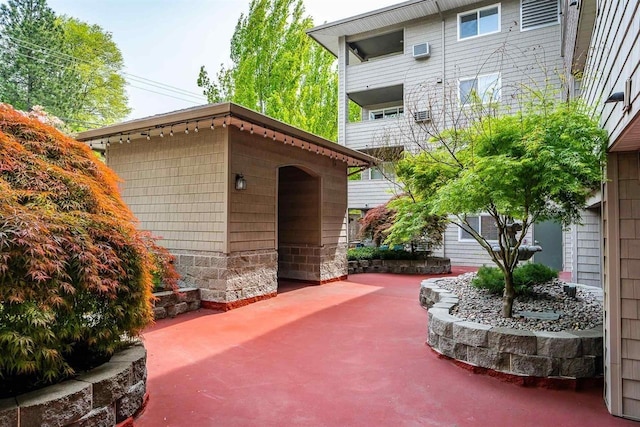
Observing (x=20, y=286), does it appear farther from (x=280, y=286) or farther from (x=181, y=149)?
(x=280, y=286)

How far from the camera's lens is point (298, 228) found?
891cm

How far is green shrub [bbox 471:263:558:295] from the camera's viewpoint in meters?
5.52

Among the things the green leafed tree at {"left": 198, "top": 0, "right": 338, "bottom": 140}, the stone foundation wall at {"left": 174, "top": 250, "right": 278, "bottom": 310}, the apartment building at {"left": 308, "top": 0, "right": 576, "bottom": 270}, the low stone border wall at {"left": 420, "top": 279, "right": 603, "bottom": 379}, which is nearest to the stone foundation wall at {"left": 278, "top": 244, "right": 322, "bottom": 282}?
the stone foundation wall at {"left": 174, "top": 250, "right": 278, "bottom": 310}

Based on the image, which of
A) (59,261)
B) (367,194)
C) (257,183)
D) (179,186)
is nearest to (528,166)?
(59,261)

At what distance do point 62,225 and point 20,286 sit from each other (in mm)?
507

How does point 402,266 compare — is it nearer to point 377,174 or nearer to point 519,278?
point 377,174

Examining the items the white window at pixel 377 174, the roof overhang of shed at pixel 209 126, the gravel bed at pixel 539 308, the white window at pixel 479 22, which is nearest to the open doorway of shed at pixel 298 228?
the roof overhang of shed at pixel 209 126

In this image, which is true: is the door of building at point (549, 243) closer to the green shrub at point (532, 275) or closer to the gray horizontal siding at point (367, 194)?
the gray horizontal siding at point (367, 194)

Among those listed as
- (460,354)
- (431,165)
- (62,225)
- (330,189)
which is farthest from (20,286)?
(330,189)

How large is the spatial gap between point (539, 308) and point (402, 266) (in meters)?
6.26

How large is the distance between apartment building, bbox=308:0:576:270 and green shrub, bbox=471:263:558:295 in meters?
5.05

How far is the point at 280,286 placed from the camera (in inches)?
328

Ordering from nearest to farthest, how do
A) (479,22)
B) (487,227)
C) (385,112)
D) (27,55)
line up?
(487,227)
(479,22)
(385,112)
(27,55)

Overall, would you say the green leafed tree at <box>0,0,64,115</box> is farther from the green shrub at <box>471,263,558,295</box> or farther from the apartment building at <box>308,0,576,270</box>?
the green shrub at <box>471,263,558,295</box>
